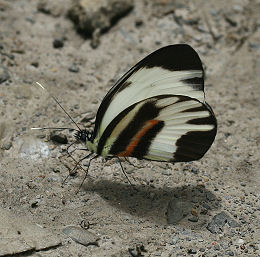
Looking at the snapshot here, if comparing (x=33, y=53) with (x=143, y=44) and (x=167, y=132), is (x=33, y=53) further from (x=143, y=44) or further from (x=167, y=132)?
(x=167, y=132)

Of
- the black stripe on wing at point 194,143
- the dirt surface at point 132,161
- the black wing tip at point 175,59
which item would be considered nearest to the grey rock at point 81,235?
the dirt surface at point 132,161

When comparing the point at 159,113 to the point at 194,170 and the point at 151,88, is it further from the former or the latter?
the point at 194,170

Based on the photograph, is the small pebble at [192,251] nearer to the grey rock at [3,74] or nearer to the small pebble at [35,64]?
the grey rock at [3,74]

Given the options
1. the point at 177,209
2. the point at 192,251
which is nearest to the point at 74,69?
the point at 177,209

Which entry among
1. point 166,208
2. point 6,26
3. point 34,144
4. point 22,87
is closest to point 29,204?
point 34,144

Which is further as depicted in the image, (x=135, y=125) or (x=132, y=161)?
(x=132, y=161)

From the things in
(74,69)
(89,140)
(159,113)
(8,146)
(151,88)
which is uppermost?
(151,88)

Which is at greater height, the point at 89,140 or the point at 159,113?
the point at 159,113

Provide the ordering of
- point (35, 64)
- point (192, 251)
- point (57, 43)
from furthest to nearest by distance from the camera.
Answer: point (57, 43) → point (35, 64) → point (192, 251)
